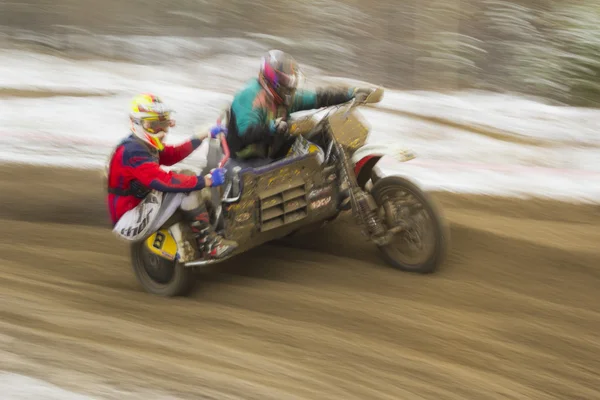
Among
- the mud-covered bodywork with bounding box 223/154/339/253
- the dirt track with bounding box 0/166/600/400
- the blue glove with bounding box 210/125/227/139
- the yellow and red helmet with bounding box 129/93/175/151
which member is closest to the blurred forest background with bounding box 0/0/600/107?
the dirt track with bounding box 0/166/600/400

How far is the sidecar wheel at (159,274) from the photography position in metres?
5.43

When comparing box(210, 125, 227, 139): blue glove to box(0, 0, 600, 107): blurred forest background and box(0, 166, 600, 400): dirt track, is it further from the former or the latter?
box(0, 0, 600, 107): blurred forest background

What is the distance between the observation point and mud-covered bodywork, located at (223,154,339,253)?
17.1 feet

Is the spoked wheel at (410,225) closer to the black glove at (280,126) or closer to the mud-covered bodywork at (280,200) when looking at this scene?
the mud-covered bodywork at (280,200)

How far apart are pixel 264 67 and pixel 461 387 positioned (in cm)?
251

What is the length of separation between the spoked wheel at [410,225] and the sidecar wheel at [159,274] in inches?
55.5

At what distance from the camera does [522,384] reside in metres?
4.06

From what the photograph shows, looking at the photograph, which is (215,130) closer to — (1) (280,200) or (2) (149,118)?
(2) (149,118)

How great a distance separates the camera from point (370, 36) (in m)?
11.5

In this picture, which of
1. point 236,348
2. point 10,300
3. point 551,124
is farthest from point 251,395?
point 551,124

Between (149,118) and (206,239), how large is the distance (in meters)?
0.90

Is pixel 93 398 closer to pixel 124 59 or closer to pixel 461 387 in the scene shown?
pixel 461 387

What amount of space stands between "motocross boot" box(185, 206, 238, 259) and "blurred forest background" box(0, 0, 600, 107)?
20.4ft

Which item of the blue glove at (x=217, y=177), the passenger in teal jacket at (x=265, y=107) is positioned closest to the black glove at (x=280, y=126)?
the passenger in teal jacket at (x=265, y=107)
